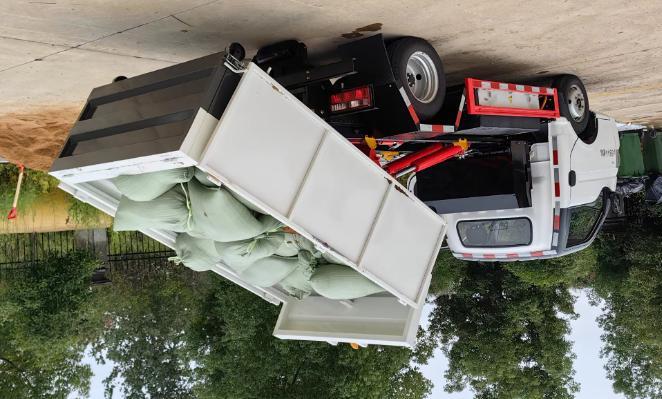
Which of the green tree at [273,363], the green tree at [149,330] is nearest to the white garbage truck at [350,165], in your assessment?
the green tree at [273,363]

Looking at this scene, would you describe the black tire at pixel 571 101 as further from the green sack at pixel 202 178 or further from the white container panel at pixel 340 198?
the green sack at pixel 202 178

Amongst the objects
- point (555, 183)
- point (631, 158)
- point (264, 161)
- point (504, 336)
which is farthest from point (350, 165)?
point (504, 336)

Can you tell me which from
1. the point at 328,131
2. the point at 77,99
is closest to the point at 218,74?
the point at 328,131

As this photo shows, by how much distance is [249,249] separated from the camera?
554cm

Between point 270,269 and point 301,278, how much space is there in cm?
50

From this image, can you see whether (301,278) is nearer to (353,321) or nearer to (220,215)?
(353,321)

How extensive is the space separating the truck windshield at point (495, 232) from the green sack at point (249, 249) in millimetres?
3976

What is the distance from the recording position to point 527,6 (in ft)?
19.8

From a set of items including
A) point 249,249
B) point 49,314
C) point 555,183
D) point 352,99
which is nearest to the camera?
point 249,249

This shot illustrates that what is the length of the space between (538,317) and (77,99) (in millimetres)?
12881

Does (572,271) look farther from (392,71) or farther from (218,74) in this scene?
(218,74)

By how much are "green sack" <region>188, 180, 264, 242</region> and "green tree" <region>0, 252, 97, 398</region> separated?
32.0 ft

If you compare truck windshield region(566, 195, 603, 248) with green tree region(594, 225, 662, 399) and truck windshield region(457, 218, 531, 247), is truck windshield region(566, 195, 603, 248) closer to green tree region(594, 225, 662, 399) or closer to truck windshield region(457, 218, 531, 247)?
truck windshield region(457, 218, 531, 247)

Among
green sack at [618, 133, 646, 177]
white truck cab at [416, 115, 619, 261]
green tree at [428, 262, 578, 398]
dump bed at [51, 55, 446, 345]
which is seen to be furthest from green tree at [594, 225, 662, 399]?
dump bed at [51, 55, 446, 345]
